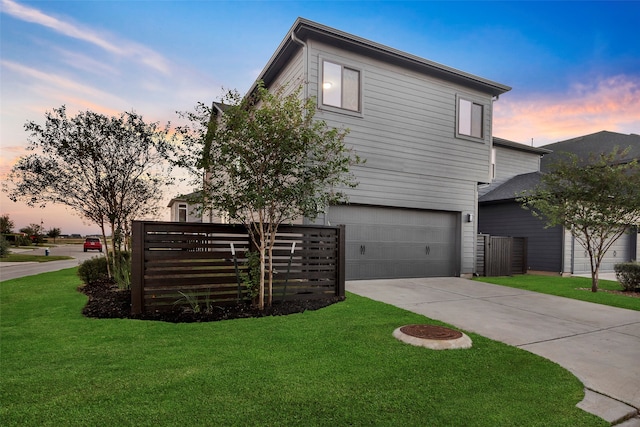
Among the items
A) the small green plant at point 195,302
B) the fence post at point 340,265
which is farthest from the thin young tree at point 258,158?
the fence post at point 340,265

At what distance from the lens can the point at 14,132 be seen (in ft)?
27.1

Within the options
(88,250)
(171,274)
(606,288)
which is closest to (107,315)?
(171,274)

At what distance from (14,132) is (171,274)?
22.5 feet

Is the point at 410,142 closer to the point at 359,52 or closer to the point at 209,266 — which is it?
the point at 359,52

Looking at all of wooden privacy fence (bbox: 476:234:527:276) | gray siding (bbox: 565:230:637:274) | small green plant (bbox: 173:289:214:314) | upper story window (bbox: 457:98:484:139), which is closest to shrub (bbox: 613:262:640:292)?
wooden privacy fence (bbox: 476:234:527:276)

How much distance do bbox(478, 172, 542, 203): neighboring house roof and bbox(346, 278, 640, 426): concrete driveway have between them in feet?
21.1

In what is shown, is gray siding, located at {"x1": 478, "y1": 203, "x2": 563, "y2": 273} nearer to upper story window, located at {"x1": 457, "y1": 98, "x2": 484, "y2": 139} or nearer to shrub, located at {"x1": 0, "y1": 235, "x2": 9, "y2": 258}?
upper story window, located at {"x1": 457, "y1": 98, "x2": 484, "y2": 139}

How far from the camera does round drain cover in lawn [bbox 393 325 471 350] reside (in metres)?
3.60

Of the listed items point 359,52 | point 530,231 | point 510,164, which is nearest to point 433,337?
point 359,52

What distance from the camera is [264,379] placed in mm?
2715

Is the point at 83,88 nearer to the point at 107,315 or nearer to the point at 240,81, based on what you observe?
the point at 240,81

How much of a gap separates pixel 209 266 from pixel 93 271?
4752 mm

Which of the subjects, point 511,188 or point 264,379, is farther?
point 511,188

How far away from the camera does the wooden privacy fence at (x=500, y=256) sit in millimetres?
10758
